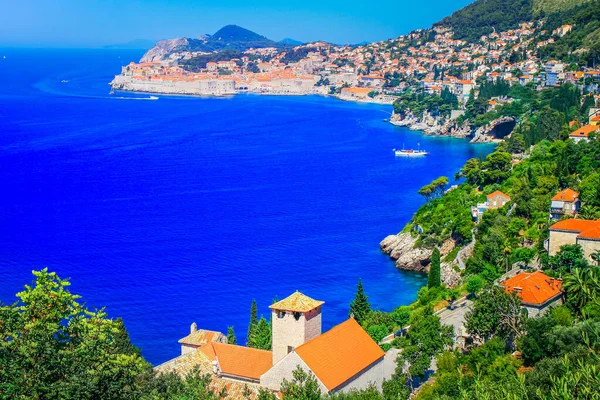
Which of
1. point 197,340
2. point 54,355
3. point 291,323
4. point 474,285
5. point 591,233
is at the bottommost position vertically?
point 197,340

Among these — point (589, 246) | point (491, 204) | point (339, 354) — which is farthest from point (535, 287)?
point (491, 204)

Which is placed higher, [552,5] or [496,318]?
[552,5]

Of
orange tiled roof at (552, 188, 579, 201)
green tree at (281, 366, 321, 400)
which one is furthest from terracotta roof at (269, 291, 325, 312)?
orange tiled roof at (552, 188, 579, 201)

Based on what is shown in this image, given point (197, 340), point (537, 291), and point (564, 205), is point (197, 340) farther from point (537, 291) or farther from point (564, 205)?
point (564, 205)

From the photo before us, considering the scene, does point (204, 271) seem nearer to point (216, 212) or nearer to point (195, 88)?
point (216, 212)

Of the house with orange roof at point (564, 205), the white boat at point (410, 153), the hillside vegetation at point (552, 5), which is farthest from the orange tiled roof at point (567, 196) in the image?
the hillside vegetation at point (552, 5)
